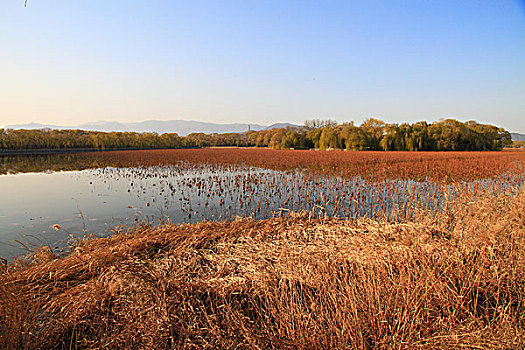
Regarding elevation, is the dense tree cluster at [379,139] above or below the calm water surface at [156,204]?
above

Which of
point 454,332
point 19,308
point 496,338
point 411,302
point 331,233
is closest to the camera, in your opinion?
point 496,338

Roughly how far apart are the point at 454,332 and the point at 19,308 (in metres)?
4.34

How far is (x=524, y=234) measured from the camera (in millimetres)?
3779

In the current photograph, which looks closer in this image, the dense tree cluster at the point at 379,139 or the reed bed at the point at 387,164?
the reed bed at the point at 387,164

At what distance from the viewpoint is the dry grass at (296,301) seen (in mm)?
2396

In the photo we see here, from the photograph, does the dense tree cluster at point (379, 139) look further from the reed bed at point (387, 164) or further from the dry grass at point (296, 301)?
the dry grass at point (296, 301)

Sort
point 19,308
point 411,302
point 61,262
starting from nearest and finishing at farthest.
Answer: point 411,302, point 19,308, point 61,262

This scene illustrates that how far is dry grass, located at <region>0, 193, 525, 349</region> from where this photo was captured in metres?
2.40

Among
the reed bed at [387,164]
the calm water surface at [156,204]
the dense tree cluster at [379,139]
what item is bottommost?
the calm water surface at [156,204]

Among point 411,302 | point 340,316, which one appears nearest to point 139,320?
point 340,316

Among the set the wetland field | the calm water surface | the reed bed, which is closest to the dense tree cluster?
the reed bed

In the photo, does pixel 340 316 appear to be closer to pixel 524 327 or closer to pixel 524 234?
pixel 524 327

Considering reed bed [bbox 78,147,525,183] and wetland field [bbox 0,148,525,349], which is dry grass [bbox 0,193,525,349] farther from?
reed bed [bbox 78,147,525,183]

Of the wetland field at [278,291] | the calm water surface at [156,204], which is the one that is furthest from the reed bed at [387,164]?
the wetland field at [278,291]
